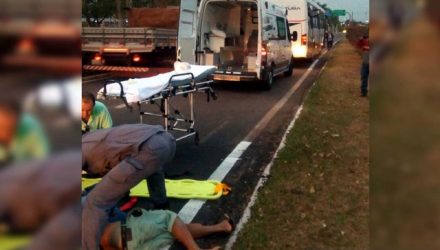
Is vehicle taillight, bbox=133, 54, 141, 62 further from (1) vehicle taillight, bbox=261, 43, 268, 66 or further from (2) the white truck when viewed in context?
(1) vehicle taillight, bbox=261, 43, 268, 66

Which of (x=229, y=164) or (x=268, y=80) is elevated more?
(x=268, y=80)

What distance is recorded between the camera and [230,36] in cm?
1463

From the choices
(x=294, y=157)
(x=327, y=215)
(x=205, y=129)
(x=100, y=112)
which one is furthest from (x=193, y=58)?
(x=327, y=215)

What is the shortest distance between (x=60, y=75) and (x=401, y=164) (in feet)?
1.81

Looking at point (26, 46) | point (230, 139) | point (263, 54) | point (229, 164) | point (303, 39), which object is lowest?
point (229, 164)

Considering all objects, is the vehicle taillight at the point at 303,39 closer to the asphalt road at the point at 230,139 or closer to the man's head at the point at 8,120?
the asphalt road at the point at 230,139

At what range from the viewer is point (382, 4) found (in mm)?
804

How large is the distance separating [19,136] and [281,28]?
15.5 m

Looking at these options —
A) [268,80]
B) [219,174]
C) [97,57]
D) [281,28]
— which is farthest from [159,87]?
[281,28]

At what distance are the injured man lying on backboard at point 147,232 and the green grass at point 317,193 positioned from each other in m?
0.42

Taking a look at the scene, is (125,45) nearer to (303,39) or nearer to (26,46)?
(303,39)

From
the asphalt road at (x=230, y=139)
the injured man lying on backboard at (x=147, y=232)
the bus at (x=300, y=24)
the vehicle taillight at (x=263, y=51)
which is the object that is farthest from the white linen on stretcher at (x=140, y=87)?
the bus at (x=300, y=24)

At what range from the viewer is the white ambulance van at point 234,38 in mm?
12891

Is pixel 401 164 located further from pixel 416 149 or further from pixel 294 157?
pixel 294 157
